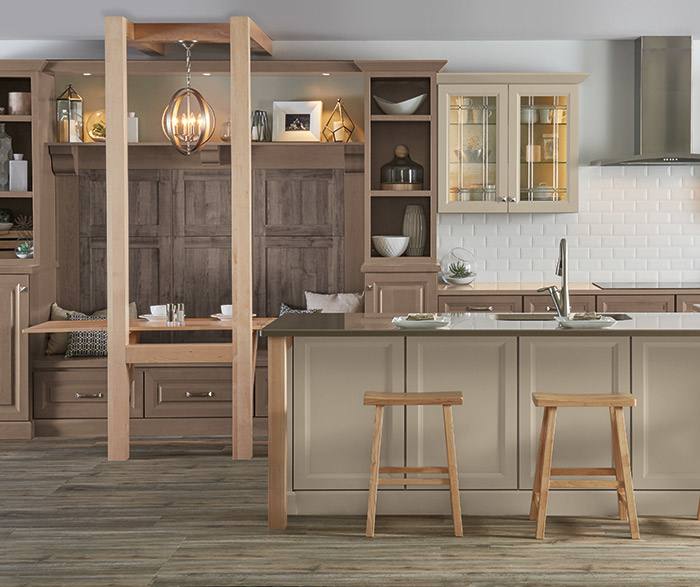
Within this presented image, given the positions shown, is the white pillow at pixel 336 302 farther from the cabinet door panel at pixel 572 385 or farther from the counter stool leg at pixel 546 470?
the counter stool leg at pixel 546 470

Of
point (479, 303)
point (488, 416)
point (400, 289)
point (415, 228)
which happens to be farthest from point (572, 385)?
point (415, 228)

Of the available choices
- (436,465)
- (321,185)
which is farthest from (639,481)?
(321,185)

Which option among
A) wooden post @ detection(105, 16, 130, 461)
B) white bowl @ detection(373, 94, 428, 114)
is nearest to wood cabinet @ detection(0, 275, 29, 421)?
wooden post @ detection(105, 16, 130, 461)

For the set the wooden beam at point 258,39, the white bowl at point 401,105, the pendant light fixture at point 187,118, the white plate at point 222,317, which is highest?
the wooden beam at point 258,39

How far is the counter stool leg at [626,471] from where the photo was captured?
4.63m

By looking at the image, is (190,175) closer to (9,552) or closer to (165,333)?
(165,333)

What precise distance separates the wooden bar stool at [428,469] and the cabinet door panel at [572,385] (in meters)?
0.43

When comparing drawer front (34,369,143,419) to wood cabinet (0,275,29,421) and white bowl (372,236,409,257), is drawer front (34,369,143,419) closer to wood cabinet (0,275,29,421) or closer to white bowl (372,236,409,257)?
wood cabinet (0,275,29,421)

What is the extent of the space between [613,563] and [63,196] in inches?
194

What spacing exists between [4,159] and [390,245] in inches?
108

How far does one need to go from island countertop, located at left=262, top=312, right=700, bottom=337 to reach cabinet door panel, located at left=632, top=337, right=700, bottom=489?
0.42ft

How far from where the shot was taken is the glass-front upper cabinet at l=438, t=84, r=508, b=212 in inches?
295

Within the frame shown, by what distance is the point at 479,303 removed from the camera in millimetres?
7254

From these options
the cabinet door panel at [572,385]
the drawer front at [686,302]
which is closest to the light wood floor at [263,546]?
the cabinet door panel at [572,385]
